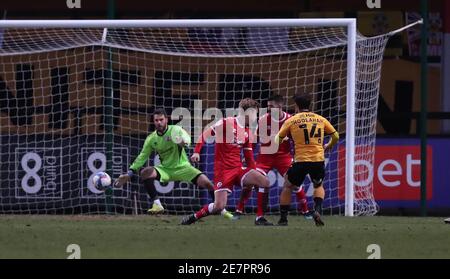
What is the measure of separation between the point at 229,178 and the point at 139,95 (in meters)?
4.09

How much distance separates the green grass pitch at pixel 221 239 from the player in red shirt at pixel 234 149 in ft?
1.84

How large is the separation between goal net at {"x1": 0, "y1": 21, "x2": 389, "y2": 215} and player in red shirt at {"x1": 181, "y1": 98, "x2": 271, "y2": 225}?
78.9 inches

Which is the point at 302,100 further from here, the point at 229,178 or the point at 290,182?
the point at 229,178

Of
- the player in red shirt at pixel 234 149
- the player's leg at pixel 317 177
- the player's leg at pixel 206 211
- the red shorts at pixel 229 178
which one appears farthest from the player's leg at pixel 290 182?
the red shorts at pixel 229 178

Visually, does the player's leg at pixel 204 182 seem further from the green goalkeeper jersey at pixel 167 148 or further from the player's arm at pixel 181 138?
A: the player's arm at pixel 181 138

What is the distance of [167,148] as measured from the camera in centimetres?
1720

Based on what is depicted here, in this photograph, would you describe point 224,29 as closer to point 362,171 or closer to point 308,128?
point 362,171

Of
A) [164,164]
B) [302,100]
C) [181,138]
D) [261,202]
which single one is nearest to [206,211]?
[261,202]

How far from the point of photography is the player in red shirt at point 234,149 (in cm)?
1553

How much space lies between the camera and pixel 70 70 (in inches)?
776

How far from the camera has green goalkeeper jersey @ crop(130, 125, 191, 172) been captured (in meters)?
17.1

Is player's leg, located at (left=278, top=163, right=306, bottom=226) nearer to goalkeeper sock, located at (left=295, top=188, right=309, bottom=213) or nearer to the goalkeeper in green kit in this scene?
goalkeeper sock, located at (left=295, top=188, right=309, bottom=213)

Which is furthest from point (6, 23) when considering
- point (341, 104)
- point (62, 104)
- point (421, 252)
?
point (421, 252)

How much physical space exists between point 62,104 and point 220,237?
7.31 meters
